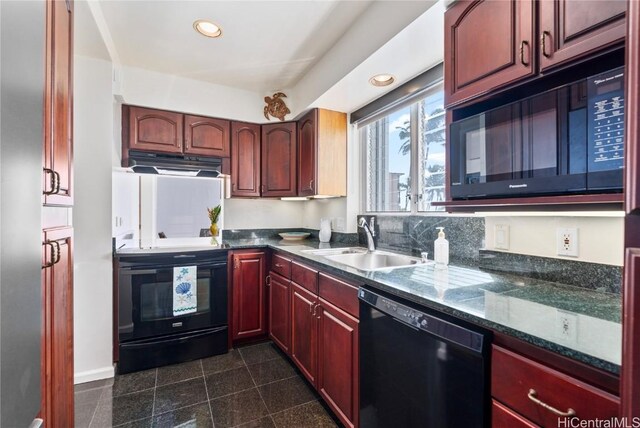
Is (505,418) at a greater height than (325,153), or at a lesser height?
lesser

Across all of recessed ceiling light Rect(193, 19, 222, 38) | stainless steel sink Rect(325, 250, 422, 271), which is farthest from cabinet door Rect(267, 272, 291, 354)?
recessed ceiling light Rect(193, 19, 222, 38)

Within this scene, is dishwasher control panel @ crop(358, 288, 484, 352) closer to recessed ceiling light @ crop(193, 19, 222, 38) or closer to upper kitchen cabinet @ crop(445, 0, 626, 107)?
upper kitchen cabinet @ crop(445, 0, 626, 107)

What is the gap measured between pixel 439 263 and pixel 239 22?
6.48 feet

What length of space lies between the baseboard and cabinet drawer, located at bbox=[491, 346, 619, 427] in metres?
2.55

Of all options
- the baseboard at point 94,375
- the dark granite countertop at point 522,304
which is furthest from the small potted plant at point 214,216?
the dark granite countertop at point 522,304

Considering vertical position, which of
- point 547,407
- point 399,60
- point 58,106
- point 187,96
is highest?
point 187,96

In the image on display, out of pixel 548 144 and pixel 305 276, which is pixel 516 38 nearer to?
pixel 548 144

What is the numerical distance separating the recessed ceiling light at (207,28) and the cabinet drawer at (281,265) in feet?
5.60

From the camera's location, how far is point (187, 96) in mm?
2740

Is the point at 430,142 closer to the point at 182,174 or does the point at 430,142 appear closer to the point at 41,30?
the point at 41,30

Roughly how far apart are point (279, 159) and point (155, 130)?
3.69ft

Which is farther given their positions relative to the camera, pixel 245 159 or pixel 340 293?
pixel 245 159

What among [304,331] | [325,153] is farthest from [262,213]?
[304,331]

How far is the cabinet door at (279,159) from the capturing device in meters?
2.91
